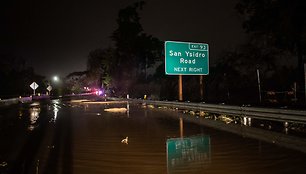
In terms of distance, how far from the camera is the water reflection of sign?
7.81 metres

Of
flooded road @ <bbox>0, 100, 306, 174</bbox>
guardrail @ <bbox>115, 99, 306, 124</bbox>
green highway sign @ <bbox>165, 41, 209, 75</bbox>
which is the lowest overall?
flooded road @ <bbox>0, 100, 306, 174</bbox>

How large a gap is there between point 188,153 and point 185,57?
58.4ft

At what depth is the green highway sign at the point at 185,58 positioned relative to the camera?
26266 millimetres

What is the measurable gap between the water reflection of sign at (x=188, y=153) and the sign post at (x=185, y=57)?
14.6 meters

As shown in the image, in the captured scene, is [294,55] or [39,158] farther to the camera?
[294,55]

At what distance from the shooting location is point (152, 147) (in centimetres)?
1023

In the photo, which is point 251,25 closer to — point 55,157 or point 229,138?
point 229,138

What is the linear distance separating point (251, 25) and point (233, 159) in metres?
22.7

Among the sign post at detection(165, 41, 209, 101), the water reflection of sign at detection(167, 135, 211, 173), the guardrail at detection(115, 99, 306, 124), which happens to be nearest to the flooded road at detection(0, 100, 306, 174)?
the water reflection of sign at detection(167, 135, 211, 173)

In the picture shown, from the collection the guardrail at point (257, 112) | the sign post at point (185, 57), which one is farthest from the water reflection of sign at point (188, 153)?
the sign post at point (185, 57)

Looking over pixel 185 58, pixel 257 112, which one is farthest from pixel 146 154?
pixel 185 58

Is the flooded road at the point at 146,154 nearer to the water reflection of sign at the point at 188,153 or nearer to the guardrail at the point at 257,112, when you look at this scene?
the water reflection of sign at the point at 188,153

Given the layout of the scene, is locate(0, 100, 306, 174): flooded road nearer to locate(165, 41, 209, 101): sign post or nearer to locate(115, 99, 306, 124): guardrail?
locate(115, 99, 306, 124): guardrail

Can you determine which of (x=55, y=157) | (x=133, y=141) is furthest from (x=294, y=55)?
(x=55, y=157)
